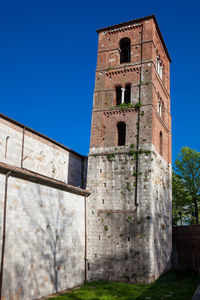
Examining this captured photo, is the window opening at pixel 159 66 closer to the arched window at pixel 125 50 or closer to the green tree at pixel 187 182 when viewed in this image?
the arched window at pixel 125 50

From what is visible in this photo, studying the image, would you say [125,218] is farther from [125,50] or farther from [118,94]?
[125,50]

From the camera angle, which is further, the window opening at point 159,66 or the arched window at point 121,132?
the window opening at point 159,66

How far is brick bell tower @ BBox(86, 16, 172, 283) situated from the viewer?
1961cm

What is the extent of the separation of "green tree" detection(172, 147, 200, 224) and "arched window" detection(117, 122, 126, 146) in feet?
42.7

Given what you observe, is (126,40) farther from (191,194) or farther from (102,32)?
(191,194)

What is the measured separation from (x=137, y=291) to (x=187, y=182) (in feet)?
59.4

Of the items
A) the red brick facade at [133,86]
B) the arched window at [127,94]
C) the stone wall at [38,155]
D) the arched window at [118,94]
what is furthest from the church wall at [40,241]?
the arched window at [127,94]

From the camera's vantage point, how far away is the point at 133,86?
915 inches

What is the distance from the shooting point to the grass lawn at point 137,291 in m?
15.8

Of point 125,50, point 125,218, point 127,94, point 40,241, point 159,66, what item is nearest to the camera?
point 40,241

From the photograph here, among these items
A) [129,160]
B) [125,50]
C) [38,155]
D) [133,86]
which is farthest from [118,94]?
[38,155]

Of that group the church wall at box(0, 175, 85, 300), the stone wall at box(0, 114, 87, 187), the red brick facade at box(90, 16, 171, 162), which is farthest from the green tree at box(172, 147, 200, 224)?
the church wall at box(0, 175, 85, 300)

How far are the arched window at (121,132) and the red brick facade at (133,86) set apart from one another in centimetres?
54

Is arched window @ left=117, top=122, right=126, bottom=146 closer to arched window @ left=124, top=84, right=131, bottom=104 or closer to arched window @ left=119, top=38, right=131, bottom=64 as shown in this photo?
arched window @ left=124, top=84, right=131, bottom=104
